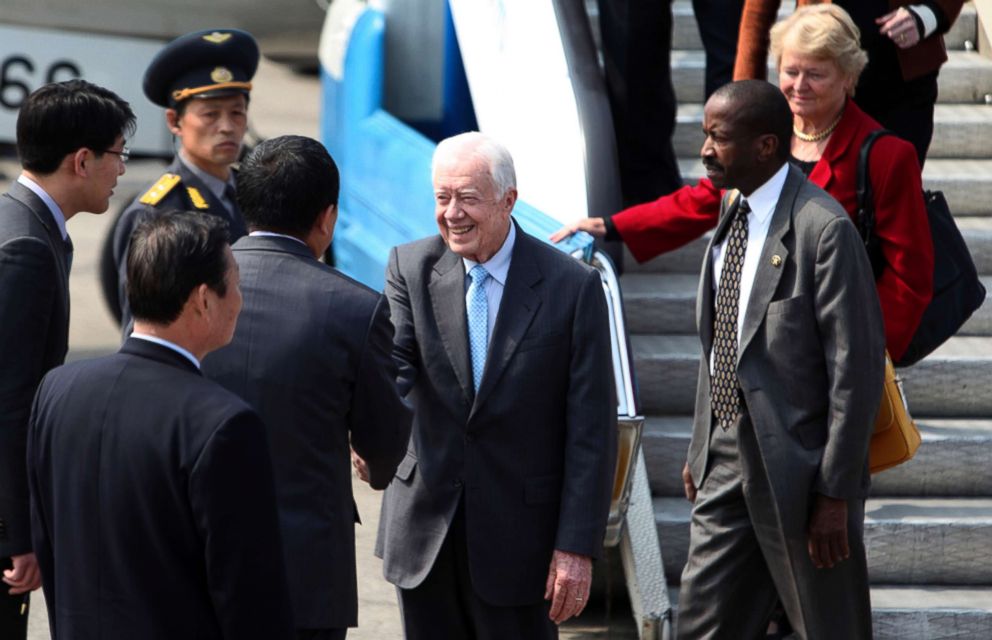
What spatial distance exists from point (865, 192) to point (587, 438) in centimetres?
105

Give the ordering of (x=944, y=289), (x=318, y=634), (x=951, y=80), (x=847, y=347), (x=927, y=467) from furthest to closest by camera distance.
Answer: (x=951, y=80) → (x=927, y=467) → (x=944, y=289) → (x=847, y=347) → (x=318, y=634)

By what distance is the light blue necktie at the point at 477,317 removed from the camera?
3.65 meters

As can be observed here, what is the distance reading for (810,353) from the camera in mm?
3738

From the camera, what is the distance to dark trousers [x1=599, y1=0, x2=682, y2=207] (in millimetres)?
6207

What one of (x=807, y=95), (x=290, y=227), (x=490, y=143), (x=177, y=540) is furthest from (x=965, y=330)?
(x=177, y=540)

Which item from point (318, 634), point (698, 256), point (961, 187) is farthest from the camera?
point (961, 187)

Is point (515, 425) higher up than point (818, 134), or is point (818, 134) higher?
point (818, 134)

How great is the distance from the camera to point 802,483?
3.75m

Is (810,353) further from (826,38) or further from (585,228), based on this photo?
(585,228)

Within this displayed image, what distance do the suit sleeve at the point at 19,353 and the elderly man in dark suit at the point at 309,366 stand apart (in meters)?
0.44

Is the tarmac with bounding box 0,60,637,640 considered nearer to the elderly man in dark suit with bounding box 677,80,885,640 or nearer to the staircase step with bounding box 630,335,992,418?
the staircase step with bounding box 630,335,992,418

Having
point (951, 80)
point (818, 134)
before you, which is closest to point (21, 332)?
point (818, 134)

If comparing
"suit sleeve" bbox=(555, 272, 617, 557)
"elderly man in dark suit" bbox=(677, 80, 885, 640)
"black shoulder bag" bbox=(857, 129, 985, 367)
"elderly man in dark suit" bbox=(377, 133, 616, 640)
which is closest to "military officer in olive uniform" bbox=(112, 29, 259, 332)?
"elderly man in dark suit" bbox=(377, 133, 616, 640)

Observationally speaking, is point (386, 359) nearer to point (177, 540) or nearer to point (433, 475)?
point (433, 475)
